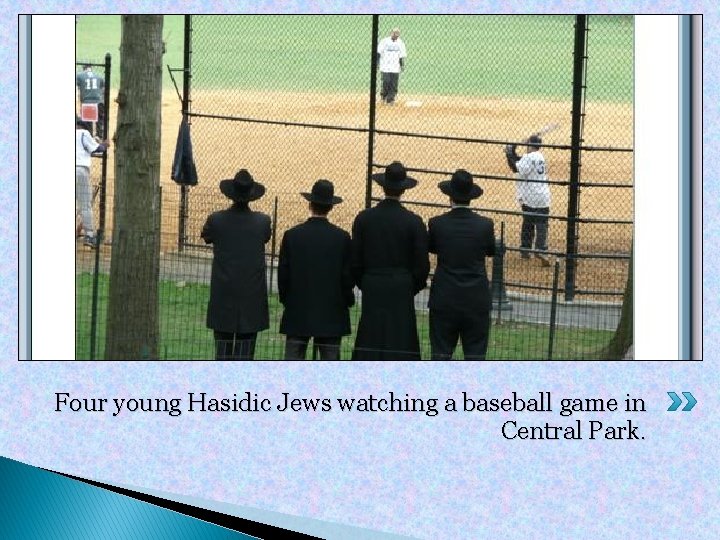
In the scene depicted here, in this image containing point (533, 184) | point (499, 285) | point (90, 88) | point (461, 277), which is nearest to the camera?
point (461, 277)

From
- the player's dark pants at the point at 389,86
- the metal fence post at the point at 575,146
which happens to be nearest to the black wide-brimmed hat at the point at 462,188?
the metal fence post at the point at 575,146

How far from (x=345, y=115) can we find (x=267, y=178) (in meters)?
2.41

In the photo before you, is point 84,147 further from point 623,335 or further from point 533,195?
point 623,335

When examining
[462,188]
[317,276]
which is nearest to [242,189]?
[317,276]

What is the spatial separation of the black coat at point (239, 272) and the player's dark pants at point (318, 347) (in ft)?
0.86

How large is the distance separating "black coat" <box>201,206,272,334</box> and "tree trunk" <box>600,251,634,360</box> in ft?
10.2

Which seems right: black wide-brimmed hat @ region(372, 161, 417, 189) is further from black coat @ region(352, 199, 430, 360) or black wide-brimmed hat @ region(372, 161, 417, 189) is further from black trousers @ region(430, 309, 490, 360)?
black trousers @ region(430, 309, 490, 360)

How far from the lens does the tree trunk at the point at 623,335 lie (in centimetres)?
1274

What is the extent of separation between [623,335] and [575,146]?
2.75m

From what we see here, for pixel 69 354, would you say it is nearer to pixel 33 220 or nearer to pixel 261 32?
pixel 33 220

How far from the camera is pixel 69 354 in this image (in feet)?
35.7

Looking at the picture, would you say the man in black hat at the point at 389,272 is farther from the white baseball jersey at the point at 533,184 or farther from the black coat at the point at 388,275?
the white baseball jersey at the point at 533,184

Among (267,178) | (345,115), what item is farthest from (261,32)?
(345,115)

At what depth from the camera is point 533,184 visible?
16.0m
